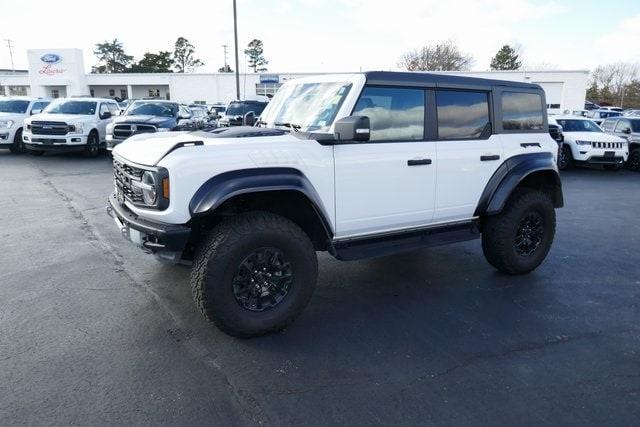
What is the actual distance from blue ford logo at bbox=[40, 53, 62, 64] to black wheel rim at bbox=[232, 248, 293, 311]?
65.5 meters

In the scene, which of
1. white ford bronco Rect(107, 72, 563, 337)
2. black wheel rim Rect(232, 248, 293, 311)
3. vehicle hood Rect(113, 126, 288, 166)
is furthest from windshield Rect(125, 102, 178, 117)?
black wheel rim Rect(232, 248, 293, 311)

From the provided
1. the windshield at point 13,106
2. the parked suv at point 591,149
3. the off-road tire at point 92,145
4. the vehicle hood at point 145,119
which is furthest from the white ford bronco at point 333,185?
the windshield at point 13,106

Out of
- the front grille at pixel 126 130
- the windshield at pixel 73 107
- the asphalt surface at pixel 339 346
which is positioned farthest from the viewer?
the windshield at pixel 73 107

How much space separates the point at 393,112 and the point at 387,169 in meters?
0.54

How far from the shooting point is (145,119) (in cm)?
1378

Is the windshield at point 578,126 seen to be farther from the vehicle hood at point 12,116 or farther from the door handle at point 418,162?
the vehicle hood at point 12,116

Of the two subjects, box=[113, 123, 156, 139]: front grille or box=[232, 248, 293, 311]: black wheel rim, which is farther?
Answer: box=[113, 123, 156, 139]: front grille

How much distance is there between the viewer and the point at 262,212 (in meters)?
3.71

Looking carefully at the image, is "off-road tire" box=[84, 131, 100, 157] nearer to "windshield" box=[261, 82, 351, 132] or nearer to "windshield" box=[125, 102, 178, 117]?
"windshield" box=[125, 102, 178, 117]

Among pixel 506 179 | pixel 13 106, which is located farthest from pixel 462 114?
pixel 13 106

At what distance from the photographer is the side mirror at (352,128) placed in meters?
3.62

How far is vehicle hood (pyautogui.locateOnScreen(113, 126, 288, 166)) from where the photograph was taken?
3.52 metres

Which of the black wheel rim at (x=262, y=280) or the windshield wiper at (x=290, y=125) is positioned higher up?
the windshield wiper at (x=290, y=125)

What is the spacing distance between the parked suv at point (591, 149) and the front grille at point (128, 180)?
14.1 meters
